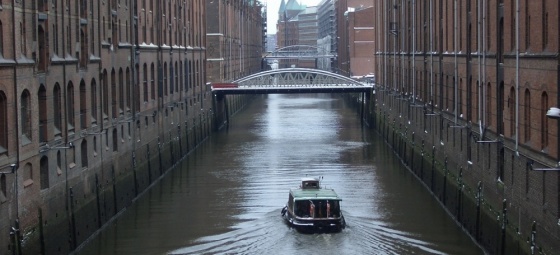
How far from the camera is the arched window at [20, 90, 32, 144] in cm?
2645

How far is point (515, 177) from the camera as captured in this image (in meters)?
26.3

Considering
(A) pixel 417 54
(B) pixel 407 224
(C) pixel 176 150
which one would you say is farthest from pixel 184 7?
(B) pixel 407 224

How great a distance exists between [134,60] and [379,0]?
39788mm

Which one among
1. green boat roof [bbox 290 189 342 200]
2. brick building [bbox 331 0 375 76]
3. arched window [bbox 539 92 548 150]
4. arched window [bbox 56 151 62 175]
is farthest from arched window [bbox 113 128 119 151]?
brick building [bbox 331 0 375 76]

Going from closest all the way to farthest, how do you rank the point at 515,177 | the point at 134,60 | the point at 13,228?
the point at 13,228, the point at 515,177, the point at 134,60

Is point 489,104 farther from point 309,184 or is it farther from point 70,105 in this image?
point 70,105

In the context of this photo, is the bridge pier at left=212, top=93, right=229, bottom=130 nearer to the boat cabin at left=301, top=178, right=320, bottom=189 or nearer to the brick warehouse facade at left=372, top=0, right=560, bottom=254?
the brick warehouse facade at left=372, top=0, right=560, bottom=254

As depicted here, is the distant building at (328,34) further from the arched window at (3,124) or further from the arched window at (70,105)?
the arched window at (3,124)

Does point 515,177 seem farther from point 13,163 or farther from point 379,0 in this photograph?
point 379,0

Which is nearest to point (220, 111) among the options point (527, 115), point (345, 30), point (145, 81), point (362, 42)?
point (145, 81)

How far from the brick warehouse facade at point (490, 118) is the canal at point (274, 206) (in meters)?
1.34

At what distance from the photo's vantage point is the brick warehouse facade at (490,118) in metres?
23.5

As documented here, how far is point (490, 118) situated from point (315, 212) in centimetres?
646

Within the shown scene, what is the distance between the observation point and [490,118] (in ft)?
Result: 104
